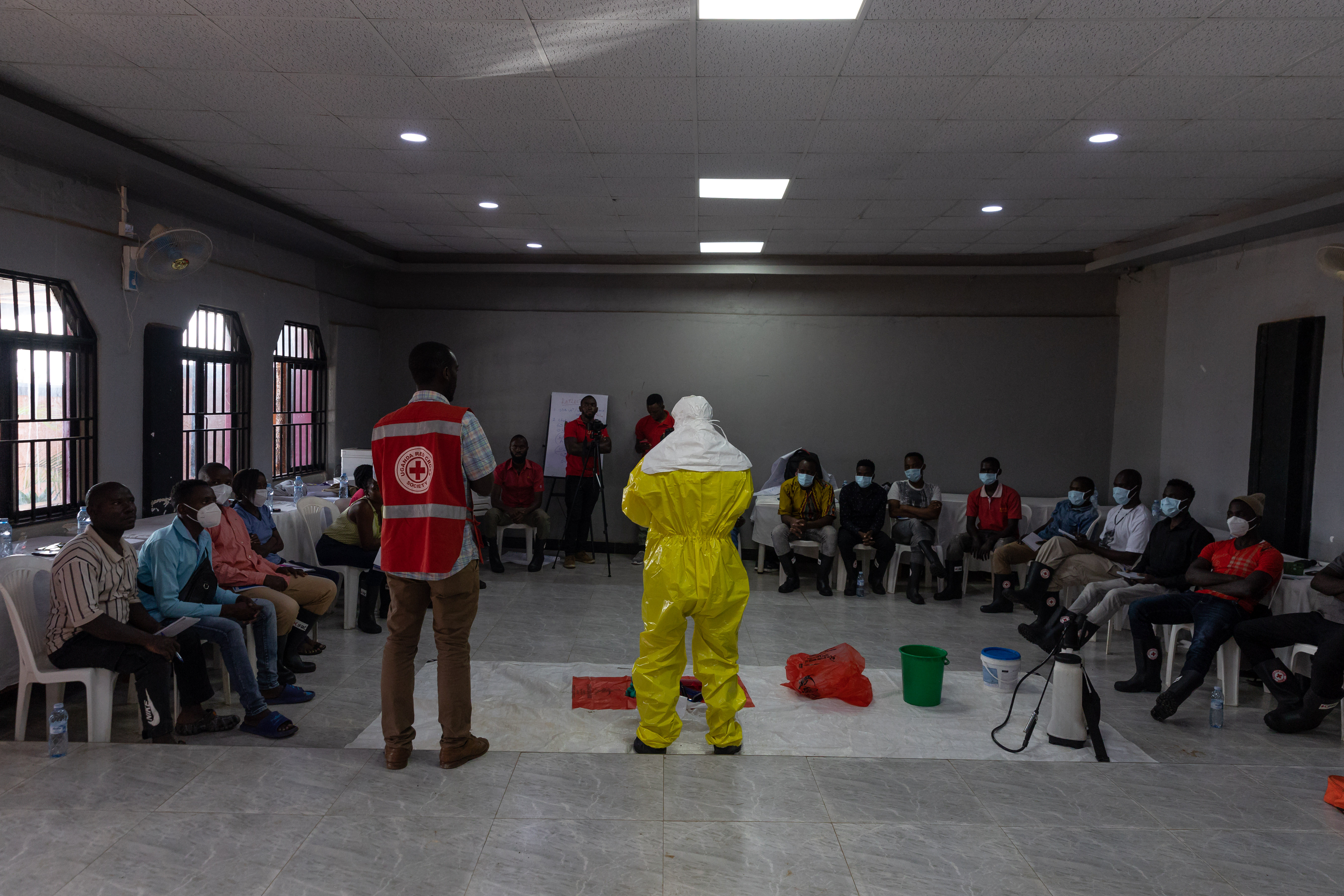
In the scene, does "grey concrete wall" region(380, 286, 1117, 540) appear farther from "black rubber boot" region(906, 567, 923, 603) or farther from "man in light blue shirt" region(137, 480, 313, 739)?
"man in light blue shirt" region(137, 480, 313, 739)

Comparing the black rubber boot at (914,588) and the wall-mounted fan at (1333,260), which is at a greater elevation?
the wall-mounted fan at (1333,260)

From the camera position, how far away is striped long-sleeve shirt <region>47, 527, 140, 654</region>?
3.29 metres

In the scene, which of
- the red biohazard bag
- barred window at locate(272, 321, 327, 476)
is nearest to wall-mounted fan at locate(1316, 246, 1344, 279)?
the red biohazard bag

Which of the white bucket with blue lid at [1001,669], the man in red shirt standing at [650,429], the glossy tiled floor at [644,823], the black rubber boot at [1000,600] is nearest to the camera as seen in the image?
the glossy tiled floor at [644,823]

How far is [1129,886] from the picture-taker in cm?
251

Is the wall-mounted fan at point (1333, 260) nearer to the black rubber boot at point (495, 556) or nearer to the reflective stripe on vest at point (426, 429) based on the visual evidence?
the reflective stripe on vest at point (426, 429)

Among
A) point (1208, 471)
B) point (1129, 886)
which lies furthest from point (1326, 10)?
point (1208, 471)

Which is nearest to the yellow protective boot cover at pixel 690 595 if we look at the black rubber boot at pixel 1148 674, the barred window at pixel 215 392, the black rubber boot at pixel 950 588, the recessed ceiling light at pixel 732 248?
the black rubber boot at pixel 1148 674

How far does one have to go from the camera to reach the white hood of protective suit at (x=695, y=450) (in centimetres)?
338

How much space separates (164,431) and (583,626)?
122 inches

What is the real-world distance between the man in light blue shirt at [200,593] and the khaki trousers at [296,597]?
0.27 meters

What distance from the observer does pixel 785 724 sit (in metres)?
3.86

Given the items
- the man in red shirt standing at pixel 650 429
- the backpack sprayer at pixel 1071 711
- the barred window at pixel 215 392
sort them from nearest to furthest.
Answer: the backpack sprayer at pixel 1071 711 → the barred window at pixel 215 392 → the man in red shirt standing at pixel 650 429

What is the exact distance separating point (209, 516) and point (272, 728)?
39.6 inches
